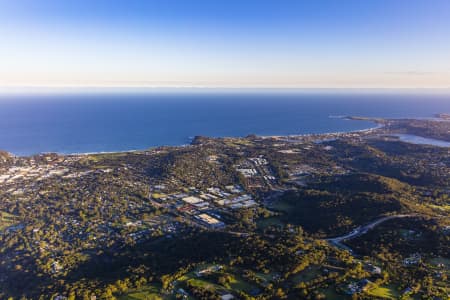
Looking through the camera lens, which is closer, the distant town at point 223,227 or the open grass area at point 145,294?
the open grass area at point 145,294

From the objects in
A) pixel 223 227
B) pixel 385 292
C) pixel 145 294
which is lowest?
pixel 223 227

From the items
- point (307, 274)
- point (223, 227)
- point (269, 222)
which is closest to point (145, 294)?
point (307, 274)

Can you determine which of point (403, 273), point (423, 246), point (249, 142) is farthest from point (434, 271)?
point (249, 142)

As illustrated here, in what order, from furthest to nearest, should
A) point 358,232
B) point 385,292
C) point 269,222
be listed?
point 269,222, point 358,232, point 385,292

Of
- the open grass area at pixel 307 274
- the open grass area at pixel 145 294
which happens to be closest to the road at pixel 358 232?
the open grass area at pixel 307 274

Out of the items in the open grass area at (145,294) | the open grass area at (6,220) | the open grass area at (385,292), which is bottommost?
the open grass area at (6,220)

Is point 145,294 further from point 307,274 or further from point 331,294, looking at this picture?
point 331,294

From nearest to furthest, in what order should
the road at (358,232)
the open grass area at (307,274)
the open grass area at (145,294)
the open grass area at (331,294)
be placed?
1. the open grass area at (331,294)
2. the open grass area at (145,294)
3. the open grass area at (307,274)
4. the road at (358,232)

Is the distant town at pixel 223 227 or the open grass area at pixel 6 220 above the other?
the distant town at pixel 223 227

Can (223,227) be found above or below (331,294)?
below

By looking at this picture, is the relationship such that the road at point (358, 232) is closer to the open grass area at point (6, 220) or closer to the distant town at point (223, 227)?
the distant town at point (223, 227)

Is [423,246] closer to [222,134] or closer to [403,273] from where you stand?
[403,273]
